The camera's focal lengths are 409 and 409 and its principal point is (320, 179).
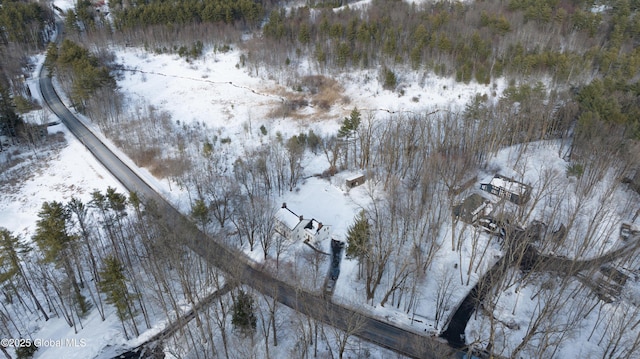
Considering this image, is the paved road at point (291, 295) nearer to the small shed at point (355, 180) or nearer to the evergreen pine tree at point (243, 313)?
the evergreen pine tree at point (243, 313)

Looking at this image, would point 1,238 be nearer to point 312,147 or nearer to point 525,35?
point 312,147

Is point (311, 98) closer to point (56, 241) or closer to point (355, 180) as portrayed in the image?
point (355, 180)

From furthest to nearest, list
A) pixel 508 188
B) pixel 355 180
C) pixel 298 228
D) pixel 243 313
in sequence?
pixel 355 180 → pixel 508 188 → pixel 298 228 → pixel 243 313

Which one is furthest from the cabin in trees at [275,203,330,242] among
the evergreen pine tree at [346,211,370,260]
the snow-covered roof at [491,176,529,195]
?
the snow-covered roof at [491,176,529,195]

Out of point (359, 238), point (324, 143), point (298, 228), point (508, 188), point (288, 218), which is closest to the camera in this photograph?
point (359, 238)

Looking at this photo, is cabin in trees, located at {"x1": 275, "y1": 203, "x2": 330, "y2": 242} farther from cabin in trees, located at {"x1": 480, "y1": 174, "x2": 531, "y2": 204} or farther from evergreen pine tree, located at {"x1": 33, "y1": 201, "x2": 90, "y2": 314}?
cabin in trees, located at {"x1": 480, "y1": 174, "x2": 531, "y2": 204}

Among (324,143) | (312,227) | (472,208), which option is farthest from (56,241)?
(472,208)

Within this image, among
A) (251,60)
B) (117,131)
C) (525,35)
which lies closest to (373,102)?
(251,60)
